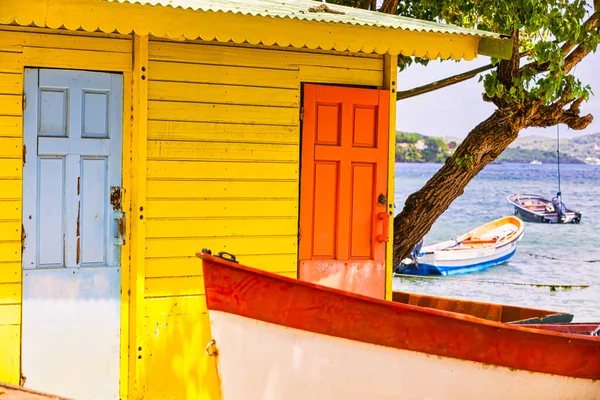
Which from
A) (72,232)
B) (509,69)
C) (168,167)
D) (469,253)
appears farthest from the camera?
(469,253)

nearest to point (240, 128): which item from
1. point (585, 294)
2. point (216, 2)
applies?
point (216, 2)

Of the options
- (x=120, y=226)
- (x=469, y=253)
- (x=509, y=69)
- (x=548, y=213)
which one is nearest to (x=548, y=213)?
(x=548, y=213)

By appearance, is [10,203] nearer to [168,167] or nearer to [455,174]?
[168,167]

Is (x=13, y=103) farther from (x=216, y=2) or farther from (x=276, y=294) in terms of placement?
(x=276, y=294)

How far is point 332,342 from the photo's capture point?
5.73 metres

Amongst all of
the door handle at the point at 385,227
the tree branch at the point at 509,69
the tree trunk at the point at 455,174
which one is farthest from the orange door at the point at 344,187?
the tree trunk at the point at 455,174

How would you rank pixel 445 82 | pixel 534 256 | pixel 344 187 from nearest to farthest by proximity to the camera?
pixel 344 187 < pixel 445 82 < pixel 534 256

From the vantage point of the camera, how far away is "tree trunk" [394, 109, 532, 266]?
32.7ft

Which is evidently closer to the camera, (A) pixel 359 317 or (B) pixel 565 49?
(A) pixel 359 317

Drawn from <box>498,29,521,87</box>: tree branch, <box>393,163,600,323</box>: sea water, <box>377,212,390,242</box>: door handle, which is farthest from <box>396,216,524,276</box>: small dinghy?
<box>377,212,390,242</box>: door handle

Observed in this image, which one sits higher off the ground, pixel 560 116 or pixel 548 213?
pixel 560 116

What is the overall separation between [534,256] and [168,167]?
32.7 m

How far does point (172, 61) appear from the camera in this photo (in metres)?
6.67

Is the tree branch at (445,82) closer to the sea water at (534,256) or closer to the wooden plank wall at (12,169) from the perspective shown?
the wooden plank wall at (12,169)
